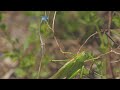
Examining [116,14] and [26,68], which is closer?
[116,14]

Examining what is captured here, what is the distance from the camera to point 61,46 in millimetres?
2982

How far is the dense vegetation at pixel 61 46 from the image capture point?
1825 millimetres

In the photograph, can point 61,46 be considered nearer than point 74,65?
No

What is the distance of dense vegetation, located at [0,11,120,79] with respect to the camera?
1825mm

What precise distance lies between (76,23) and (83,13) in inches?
7.6

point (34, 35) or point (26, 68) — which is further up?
point (34, 35)
